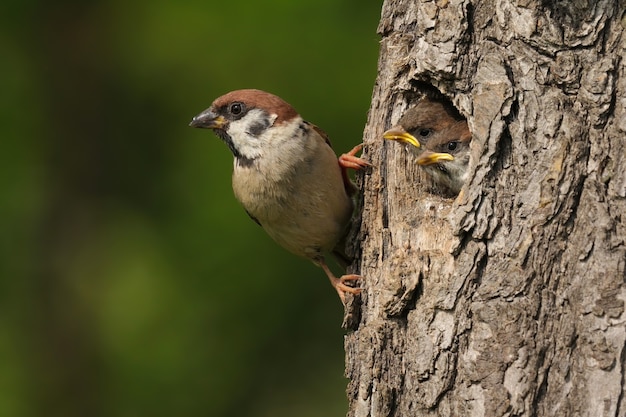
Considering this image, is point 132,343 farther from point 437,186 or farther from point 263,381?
point 437,186

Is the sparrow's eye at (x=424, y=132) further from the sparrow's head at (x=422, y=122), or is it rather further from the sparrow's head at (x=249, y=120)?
the sparrow's head at (x=249, y=120)

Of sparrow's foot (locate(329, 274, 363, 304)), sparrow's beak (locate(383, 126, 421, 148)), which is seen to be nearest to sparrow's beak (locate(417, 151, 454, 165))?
sparrow's beak (locate(383, 126, 421, 148))

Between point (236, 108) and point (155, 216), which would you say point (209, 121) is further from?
point (155, 216)

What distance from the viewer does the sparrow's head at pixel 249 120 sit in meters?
4.91

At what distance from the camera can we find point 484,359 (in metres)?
3.46

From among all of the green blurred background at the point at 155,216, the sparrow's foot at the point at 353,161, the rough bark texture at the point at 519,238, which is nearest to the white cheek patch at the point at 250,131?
the sparrow's foot at the point at 353,161

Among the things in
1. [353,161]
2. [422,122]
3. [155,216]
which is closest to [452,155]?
[422,122]

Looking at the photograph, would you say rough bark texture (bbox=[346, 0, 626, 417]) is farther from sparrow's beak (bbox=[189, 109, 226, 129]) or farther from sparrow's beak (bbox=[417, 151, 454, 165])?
sparrow's beak (bbox=[189, 109, 226, 129])

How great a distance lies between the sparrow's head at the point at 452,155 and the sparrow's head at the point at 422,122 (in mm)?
42

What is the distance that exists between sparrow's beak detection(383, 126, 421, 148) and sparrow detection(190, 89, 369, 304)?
0.40m

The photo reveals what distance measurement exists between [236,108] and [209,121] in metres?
0.18

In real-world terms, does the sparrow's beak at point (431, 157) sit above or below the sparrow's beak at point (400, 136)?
below

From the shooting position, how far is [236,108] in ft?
16.5

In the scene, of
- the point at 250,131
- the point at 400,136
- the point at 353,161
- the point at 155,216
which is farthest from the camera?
the point at 155,216
